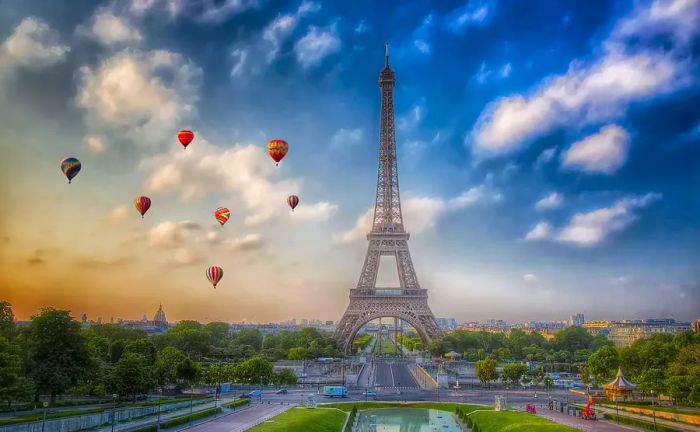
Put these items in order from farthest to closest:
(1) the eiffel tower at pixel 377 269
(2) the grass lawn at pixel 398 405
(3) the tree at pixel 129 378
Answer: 1. (1) the eiffel tower at pixel 377 269
2. (2) the grass lawn at pixel 398 405
3. (3) the tree at pixel 129 378

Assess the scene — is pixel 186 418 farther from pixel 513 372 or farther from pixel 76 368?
pixel 513 372

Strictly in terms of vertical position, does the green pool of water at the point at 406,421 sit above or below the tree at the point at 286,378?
below

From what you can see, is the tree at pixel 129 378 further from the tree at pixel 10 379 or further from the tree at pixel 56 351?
the tree at pixel 10 379

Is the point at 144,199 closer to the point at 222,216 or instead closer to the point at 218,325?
the point at 222,216

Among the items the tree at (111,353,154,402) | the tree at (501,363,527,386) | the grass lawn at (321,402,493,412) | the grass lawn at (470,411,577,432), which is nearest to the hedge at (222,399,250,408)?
the tree at (111,353,154,402)

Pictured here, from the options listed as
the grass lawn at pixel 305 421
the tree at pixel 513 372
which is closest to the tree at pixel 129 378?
the grass lawn at pixel 305 421

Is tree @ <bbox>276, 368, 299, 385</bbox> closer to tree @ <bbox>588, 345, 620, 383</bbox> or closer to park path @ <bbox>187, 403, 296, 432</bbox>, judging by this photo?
park path @ <bbox>187, 403, 296, 432</bbox>

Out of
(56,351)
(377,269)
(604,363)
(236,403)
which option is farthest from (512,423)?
(377,269)
